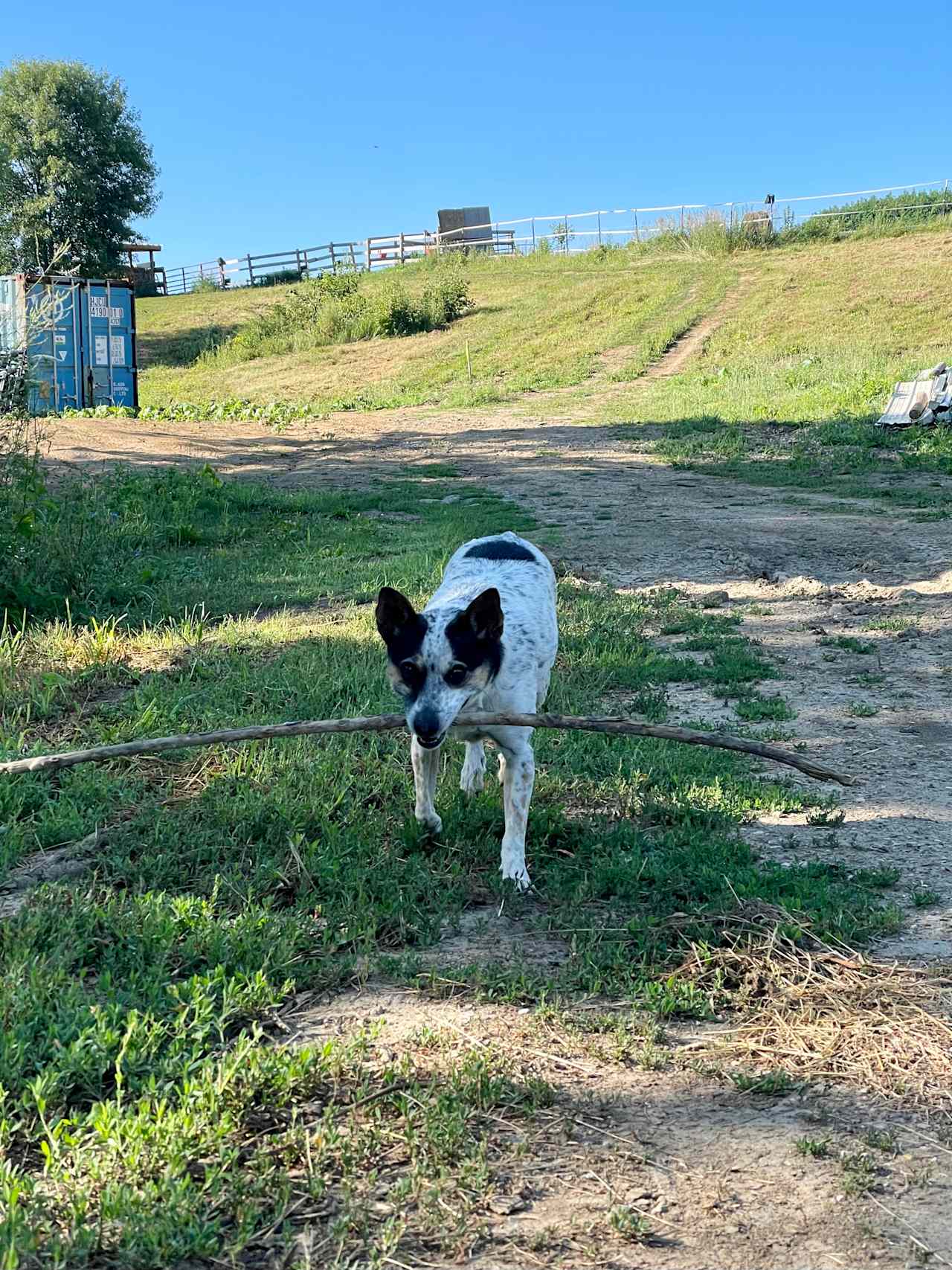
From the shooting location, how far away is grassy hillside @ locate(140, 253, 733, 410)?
29109mm

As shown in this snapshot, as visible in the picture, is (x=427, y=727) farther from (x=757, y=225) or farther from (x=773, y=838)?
(x=757, y=225)

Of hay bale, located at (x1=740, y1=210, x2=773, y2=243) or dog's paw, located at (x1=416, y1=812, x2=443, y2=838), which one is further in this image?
hay bale, located at (x1=740, y1=210, x2=773, y2=243)

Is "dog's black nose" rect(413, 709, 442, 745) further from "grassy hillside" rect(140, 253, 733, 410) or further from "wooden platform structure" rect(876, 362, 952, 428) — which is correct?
"grassy hillside" rect(140, 253, 733, 410)

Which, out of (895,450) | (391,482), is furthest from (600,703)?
(895,450)

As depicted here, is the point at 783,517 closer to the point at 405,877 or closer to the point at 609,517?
the point at 609,517

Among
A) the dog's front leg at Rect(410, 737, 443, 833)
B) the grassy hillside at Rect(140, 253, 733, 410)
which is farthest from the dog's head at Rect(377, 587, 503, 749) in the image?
the grassy hillside at Rect(140, 253, 733, 410)

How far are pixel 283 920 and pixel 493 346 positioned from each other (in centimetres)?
2997

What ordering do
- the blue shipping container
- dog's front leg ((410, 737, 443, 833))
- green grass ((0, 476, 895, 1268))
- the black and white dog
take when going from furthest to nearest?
the blue shipping container < dog's front leg ((410, 737, 443, 833)) < the black and white dog < green grass ((0, 476, 895, 1268))

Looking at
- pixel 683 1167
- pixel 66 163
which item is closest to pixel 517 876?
pixel 683 1167

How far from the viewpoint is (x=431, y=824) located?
4797 mm

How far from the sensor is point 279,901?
4.23 m

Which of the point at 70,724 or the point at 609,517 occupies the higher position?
the point at 609,517

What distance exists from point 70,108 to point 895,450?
4412cm

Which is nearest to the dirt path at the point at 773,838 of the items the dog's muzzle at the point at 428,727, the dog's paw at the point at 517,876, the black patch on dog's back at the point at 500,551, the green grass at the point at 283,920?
the green grass at the point at 283,920
